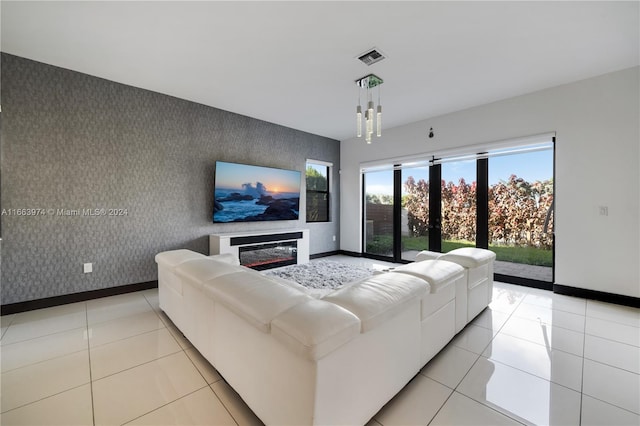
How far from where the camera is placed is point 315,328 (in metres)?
0.97

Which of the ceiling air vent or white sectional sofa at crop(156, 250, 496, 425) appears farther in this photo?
the ceiling air vent

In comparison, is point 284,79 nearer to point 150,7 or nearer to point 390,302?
point 150,7

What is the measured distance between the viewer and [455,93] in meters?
3.44

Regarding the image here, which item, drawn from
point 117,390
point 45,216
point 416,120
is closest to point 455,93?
point 416,120

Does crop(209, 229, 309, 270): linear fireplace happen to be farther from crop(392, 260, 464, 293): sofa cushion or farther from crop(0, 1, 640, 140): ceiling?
crop(392, 260, 464, 293): sofa cushion

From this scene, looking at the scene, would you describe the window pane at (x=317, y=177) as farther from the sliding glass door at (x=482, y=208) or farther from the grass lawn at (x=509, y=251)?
the grass lawn at (x=509, y=251)

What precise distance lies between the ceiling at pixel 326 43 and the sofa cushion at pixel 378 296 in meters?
2.04

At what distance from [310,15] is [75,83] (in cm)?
286

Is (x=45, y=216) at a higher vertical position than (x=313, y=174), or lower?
lower

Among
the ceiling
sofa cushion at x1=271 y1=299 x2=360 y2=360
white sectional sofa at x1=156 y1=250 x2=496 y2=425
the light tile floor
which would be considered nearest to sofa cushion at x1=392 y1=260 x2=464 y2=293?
white sectional sofa at x1=156 y1=250 x2=496 y2=425

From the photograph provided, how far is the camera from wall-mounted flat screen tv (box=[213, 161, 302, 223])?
4.01 meters

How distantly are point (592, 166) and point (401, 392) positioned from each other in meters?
3.62

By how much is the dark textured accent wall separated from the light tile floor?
0.63 metres

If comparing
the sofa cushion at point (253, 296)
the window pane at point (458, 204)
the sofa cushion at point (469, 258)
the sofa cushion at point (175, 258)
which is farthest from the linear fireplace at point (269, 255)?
the sofa cushion at point (469, 258)
